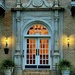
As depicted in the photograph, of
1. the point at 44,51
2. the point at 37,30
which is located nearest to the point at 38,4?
the point at 37,30

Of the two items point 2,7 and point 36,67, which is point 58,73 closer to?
point 36,67

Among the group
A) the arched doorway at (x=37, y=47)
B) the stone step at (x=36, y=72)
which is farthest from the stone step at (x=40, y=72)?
the arched doorway at (x=37, y=47)

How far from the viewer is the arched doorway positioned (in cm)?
2038

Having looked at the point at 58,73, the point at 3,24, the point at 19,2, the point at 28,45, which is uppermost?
the point at 19,2

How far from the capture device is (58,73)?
19.7 metres

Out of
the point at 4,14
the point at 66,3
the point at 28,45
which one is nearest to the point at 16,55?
the point at 28,45

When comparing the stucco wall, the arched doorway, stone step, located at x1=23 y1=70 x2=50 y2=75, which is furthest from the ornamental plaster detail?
stone step, located at x1=23 y1=70 x2=50 y2=75

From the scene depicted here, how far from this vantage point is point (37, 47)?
67.2ft

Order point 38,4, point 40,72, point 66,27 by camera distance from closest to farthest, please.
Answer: point 40,72 → point 66,27 → point 38,4

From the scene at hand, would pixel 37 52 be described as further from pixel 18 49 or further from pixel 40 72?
pixel 40 72

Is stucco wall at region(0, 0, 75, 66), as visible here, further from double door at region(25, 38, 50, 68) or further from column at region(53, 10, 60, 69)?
double door at region(25, 38, 50, 68)

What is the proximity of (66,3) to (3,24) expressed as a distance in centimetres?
395

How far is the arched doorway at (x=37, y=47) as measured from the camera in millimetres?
20375

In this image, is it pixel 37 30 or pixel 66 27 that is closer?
pixel 66 27
